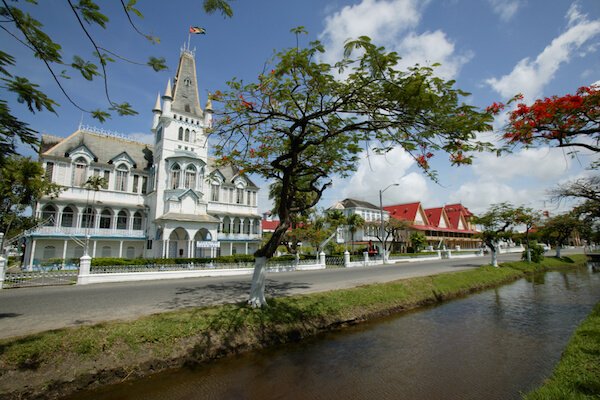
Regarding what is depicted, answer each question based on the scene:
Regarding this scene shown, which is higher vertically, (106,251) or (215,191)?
(215,191)

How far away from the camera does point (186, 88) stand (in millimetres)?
35188

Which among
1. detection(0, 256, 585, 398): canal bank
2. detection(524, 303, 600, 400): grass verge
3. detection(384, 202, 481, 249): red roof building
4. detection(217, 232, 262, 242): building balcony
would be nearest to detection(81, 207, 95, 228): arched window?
detection(217, 232, 262, 242): building balcony

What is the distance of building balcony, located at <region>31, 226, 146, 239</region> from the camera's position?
26047mm

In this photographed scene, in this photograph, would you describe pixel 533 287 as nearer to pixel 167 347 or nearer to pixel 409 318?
pixel 409 318

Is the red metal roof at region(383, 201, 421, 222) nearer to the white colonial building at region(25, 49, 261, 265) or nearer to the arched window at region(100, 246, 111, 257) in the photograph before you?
the white colonial building at region(25, 49, 261, 265)

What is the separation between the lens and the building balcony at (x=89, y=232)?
26047mm

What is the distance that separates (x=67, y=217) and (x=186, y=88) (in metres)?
18.5

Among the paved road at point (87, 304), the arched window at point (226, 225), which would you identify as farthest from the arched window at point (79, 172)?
the paved road at point (87, 304)

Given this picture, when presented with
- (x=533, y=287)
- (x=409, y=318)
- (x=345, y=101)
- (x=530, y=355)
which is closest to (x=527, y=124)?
(x=345, y=101)

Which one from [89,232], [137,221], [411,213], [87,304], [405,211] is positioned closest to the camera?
[87,304]

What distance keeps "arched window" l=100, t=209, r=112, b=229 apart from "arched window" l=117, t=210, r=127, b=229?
0.81 meters

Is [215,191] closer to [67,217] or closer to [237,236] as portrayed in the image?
[237,236]

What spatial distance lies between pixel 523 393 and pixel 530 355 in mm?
2681

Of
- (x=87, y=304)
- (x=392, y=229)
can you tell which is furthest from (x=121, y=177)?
(x=392, y=229)
